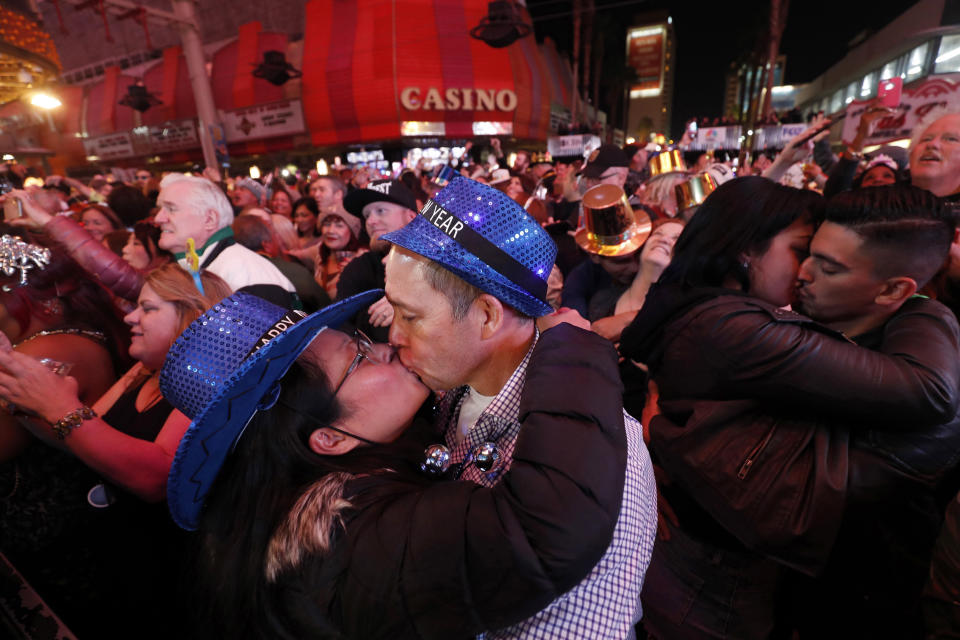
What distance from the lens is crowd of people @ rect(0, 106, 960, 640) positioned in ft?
2.98

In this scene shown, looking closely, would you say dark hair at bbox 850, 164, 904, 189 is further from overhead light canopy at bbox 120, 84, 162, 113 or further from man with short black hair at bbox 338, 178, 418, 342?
overhead light canopy at bbox 120, 84, 162, 113

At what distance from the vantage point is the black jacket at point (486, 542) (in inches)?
33.1

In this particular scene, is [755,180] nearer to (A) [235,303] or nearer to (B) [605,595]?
(B) [605,595]

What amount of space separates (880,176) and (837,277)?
136 inches

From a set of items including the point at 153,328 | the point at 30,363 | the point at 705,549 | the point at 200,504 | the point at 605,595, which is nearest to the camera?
the point at 605,595

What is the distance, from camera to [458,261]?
113cm

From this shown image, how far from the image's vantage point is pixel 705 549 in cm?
168

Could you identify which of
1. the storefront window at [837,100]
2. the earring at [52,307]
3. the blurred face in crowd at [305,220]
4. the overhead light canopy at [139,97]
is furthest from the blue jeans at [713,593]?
the storefront window at [837,100]

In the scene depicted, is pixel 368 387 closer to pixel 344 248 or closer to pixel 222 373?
pixel 222 373

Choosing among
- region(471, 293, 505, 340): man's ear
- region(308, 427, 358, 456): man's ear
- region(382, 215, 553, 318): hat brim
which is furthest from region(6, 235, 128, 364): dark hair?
region(471, 293, 505, 340): man's ear

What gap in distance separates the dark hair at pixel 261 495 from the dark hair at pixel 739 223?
4.80 feet

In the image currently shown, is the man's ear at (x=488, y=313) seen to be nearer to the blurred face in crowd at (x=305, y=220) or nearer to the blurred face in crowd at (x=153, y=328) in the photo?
the blurred face in crowd at (x=153, y=328)

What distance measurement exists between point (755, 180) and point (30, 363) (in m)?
2.87

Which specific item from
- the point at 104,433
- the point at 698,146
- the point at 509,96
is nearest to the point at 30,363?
the point at 104,433
